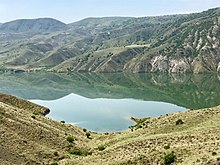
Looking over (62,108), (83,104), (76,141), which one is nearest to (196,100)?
(83,104)

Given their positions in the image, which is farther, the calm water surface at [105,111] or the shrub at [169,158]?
the calm water surface at [105,111]

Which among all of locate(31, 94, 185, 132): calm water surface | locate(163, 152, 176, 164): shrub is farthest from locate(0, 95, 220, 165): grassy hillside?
locate(31, 94, 185, 132): calm water surface

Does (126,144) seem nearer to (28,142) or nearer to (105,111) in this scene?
(28,142)

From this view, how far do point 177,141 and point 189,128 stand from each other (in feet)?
31.6

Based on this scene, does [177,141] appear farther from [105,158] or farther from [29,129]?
[29,129]

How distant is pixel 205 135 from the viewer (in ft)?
148

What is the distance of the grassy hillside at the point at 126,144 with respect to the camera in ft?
131

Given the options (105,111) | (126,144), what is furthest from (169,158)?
(105,111)

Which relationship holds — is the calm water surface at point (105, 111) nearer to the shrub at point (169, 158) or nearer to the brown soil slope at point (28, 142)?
the brown soil slope at point (28, 142)

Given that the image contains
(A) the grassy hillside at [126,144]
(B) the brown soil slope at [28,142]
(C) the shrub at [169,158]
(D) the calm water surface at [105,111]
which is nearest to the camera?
(C) the shrub at [169,158]

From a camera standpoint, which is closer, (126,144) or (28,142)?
(126,144)

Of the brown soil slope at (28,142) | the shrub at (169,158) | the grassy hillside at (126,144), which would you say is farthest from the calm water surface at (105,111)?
the shrub at (169,158)

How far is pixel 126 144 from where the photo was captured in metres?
49.6

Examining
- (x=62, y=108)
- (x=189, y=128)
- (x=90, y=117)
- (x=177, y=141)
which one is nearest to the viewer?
(x=177, y=141)
